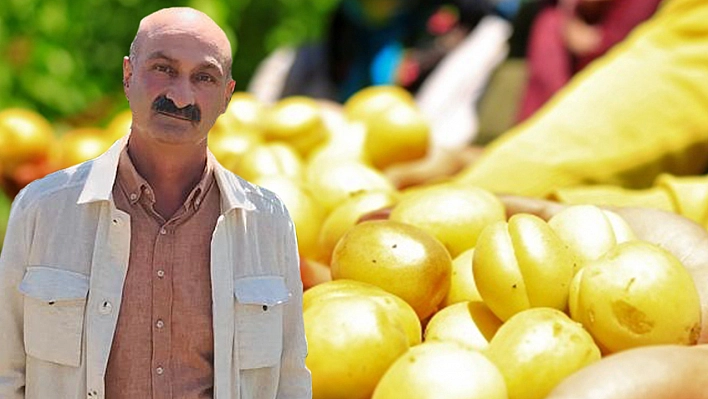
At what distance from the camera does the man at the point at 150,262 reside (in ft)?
3.66

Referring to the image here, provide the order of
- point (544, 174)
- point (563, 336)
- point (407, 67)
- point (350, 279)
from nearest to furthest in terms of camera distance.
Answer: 1. point (563, 336)
2. point (350, 279)
3. point (544, 174)
4. point (407, 67)

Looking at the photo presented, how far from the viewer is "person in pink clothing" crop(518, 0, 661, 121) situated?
3.35 metres

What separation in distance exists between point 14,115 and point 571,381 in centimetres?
237

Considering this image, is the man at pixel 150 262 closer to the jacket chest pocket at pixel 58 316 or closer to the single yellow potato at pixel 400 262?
the jacket chest pocket at pixel 58 316

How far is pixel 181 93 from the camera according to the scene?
110cm

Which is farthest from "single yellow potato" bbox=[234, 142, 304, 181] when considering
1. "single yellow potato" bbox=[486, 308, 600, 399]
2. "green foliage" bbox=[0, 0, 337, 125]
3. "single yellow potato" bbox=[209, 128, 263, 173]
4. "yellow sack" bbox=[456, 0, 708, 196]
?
"green foliage" bbox=[0, 0, 337, 125]

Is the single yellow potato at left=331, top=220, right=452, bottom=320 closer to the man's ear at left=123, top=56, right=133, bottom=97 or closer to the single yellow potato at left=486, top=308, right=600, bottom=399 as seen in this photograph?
the single yellow potato at left=486, top=308, right=600, bottom=399

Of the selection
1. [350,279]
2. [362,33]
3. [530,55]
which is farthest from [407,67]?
[350,279]

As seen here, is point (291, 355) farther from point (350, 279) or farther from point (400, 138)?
point (400, 138)

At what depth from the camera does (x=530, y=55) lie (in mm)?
3623

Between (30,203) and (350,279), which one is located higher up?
(30,203)

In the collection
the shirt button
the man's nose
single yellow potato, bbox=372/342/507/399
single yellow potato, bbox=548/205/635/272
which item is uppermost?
the man's nose

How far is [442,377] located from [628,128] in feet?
5.43

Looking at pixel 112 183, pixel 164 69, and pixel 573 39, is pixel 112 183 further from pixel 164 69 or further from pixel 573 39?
pixel 573 39
